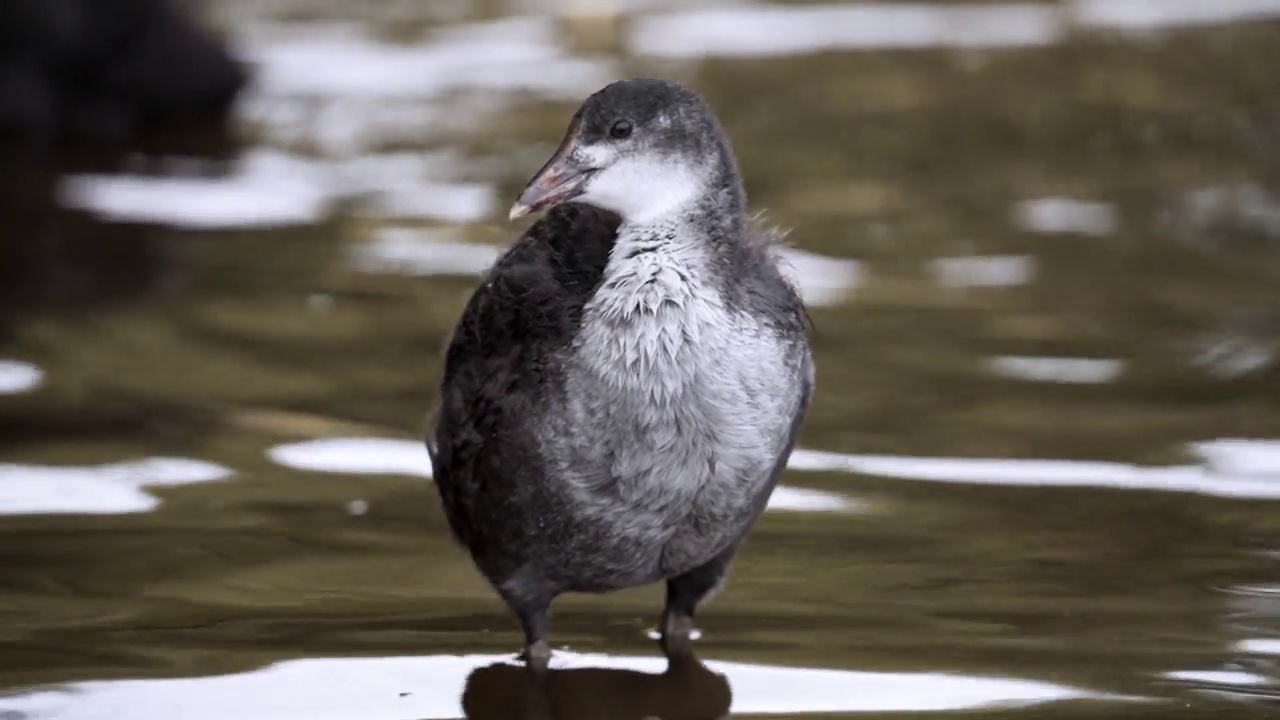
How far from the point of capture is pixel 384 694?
4.54 metres

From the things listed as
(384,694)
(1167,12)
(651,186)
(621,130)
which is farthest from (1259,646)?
(1167,12)

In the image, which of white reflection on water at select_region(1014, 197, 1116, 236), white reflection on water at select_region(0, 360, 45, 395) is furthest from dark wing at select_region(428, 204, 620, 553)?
white reflection on water at select_region(1014, 197, 1116, 236)

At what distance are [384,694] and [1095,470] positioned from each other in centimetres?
234

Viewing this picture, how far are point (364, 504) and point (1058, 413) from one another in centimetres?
210

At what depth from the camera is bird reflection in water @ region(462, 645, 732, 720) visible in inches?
178

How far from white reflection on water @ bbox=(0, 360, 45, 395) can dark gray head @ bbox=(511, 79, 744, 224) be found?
9.37 ft

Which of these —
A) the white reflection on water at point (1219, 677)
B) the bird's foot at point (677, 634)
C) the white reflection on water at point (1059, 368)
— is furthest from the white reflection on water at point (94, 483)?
the white reflection on water at point (1219, 677)

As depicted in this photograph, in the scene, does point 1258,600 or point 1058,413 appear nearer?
point 1258,600

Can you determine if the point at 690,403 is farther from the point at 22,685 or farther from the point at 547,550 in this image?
the point at 22,685

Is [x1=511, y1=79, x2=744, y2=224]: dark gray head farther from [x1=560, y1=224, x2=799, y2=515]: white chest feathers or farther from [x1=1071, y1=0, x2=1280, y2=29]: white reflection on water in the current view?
[x1=1071, y1=0, x2=1280, y2=29]: white reflection on water

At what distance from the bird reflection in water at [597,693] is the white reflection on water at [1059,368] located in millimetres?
2357

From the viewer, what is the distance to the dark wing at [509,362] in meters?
4.44

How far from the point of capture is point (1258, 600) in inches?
195

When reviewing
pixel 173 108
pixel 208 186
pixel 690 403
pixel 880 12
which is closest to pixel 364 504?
pixel 690 403
